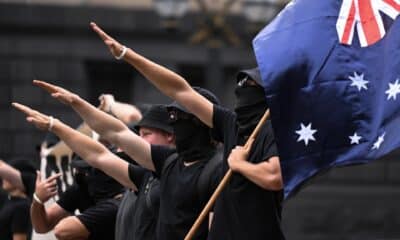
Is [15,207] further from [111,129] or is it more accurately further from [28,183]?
[111,129]

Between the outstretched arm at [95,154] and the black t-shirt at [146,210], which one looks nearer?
→ the black t-shirt at [146,210]

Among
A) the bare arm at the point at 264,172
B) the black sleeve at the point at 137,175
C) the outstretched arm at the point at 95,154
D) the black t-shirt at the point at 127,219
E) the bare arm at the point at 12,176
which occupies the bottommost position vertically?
the bare arm at the point at 12,176

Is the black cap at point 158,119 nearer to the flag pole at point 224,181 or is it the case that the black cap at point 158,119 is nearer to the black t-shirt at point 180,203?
the black t-shirt at point 180,203

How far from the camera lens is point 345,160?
17.9 feet

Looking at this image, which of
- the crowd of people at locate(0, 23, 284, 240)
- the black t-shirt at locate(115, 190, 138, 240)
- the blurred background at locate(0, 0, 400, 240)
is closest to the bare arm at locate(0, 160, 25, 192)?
the crowd of people at locate(0, 23, 284, 240)

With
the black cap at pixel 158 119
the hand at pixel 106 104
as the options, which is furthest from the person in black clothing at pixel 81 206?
the black cap at pixel 158 119

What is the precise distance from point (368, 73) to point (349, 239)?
18.1 meters

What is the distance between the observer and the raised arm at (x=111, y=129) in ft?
22.9

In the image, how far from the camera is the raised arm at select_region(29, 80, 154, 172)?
6992mm

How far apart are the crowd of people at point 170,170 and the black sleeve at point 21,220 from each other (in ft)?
4.69

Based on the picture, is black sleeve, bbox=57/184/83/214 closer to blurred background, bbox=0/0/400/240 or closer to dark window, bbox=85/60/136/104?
blurred background, bbox=0/0/400/240

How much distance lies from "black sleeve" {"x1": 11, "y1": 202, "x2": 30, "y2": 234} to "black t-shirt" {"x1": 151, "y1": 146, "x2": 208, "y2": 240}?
3883 millimetres

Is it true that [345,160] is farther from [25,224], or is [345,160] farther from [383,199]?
[383,199]

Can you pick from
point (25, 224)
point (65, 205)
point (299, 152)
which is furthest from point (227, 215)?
point (25, 224)
